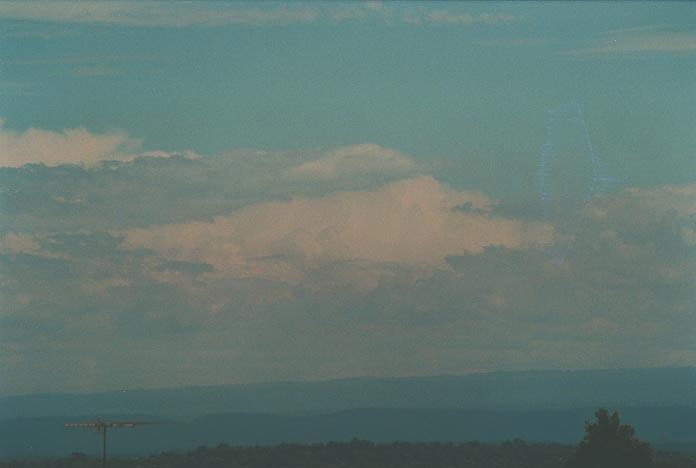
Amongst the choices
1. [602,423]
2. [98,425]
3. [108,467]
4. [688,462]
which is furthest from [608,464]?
[108,467]

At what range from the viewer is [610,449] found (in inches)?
5221

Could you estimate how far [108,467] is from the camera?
197750mm

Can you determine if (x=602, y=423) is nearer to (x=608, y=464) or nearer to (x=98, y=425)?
(x=608, y=464)

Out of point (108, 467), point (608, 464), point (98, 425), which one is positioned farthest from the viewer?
point (108, 467)

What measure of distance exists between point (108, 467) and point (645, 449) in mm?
84955

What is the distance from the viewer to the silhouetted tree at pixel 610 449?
434 feet

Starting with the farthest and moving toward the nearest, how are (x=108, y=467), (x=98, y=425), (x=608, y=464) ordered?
(x=108, y=467)
(x=98, y=425)
(x=608, y=464)

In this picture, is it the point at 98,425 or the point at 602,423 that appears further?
the point at 98,425

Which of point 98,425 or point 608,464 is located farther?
point 98,425

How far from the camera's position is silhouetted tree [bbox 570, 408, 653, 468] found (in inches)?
5212

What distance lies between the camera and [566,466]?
134m

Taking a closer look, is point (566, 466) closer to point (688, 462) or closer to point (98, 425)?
point (98, 425)

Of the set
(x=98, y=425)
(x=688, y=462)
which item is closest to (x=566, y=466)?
(x=98, y=425)

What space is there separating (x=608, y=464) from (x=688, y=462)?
69037mm
